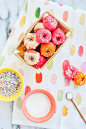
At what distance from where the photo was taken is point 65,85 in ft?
3.14

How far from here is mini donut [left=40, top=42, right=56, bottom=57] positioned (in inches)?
28.7

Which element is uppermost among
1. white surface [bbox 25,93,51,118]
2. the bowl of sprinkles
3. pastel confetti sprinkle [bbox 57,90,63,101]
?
the bowl of sprinkles

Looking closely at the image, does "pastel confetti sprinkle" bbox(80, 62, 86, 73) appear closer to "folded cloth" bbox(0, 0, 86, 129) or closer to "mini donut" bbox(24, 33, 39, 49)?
"folded cloth" bbox(0, 0, 86, 129)

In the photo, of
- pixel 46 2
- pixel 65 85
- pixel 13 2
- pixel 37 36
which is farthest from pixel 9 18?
pixel 65 85

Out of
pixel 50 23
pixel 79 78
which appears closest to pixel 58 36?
pixel 50 23

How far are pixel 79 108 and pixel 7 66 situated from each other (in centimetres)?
47

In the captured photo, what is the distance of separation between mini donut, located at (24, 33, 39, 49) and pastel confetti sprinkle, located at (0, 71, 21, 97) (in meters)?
0.25

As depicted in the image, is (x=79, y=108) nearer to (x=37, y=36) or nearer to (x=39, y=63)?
(x=39, y=63)

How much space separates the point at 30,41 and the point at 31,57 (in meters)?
0.07

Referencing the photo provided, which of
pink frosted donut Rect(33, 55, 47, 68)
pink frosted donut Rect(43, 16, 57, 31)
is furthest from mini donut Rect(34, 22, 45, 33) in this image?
pink frosted donut Rect(33, 55, 47, 68)

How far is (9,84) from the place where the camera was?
0.92 meters

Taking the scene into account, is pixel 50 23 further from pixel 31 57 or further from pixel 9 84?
pixel 9 84

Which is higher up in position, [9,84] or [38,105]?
[9,84]

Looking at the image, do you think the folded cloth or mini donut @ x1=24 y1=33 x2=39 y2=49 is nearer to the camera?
mini donut @ x1=24 y1=33 x2=39 y2=49
